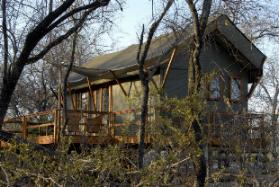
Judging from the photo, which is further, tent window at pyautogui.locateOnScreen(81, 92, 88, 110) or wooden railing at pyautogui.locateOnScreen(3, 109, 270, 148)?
tent window at pyautogui.locateOnScreen(81, 92, 88, 110)

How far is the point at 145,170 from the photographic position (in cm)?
621

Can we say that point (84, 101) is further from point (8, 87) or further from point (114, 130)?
point (8, 87)

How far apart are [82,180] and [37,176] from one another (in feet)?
1.55

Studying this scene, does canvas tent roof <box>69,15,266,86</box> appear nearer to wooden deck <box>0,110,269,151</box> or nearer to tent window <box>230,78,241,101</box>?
tent window <box>230,78,241,101</box>

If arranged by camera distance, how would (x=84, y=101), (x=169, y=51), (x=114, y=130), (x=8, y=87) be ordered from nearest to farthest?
(x=8, y=87)
(x=169, y=51)
(x=114, y=130)
(x=84, y=101)

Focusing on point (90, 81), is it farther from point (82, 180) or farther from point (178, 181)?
point (82, 180)

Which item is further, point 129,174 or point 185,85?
point 185,85

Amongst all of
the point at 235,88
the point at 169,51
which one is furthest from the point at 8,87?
the point at 235,88

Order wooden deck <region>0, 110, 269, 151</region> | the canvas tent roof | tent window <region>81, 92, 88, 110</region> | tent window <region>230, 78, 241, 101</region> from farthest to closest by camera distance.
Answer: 1. tent window <region>81, 92, 88, 110</region>
2. tent window <region>230, 78, 241, 101</region>
3. the canvas tent roof
4. wooden deck <region>0, 110, 269, 151</region>

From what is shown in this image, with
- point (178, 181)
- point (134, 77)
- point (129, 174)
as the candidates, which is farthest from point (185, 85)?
point (129, 174)

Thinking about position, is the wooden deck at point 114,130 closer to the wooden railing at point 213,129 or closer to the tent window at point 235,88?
the wooden railing at point 213,129

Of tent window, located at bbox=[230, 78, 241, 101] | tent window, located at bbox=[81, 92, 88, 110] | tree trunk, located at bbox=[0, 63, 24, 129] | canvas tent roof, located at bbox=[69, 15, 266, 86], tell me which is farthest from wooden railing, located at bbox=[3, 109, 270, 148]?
tent window, located at bbox=[81, 92, 88, 110]

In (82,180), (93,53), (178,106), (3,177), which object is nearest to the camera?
(82,180)

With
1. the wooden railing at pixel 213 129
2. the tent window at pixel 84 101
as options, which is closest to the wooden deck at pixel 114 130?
the wooden railing at pixel 213 129
